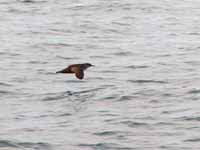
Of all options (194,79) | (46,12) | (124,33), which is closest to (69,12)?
(46,12)

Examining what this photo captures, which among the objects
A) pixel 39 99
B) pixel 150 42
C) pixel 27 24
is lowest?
pixel 39 99

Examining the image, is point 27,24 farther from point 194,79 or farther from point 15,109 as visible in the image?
point 15,109

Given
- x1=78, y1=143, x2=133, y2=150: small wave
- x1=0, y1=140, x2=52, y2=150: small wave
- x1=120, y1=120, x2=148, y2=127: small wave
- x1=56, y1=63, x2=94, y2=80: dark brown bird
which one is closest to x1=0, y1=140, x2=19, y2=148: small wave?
x1=0, y1=140, x2=52, y2=150: small wave

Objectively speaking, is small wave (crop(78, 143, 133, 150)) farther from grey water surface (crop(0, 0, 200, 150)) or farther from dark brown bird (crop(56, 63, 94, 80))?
dark brown bird (crop(56, 63, 94, 80))

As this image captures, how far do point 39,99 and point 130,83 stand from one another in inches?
102

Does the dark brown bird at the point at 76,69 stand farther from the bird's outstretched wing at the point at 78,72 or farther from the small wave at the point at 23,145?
the small wave at the point at 23,145

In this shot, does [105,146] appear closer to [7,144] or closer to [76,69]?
[7,144]

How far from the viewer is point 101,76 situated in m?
21.6

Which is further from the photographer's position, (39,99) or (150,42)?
(150,42)

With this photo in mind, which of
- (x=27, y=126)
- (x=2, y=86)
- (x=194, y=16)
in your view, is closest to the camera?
(x=27, y=126)

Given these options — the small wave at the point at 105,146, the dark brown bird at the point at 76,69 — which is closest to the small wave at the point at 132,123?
the small wave at the point at 105,146

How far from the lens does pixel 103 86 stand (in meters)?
20.4

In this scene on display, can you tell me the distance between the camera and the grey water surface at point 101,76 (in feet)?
52.7

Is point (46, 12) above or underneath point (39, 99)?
above
